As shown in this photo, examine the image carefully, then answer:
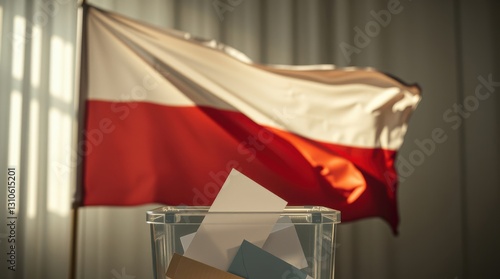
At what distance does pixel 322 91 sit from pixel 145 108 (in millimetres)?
547

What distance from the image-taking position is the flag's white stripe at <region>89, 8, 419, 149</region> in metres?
1.71

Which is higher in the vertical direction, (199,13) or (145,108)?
(199,13)

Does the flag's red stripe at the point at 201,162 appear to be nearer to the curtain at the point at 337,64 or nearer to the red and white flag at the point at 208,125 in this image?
the red and white flag at the point at 208,125

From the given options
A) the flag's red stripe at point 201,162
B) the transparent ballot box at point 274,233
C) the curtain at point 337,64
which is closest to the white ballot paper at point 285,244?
the transparent ballot box at point 274,233

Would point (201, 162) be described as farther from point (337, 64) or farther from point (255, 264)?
point (337, 64)

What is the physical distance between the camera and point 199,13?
295 cm

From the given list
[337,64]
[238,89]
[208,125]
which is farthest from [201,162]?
[337,64]

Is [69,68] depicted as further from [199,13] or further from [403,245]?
[403,245]

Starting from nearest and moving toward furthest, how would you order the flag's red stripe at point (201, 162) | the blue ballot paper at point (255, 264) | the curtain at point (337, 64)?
the blue ballot paper at point (255, 264), the flag's red stripe at point (201, 162), the curtain at point (337, 64)

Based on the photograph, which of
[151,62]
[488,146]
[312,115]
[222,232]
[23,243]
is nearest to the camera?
[222,232]

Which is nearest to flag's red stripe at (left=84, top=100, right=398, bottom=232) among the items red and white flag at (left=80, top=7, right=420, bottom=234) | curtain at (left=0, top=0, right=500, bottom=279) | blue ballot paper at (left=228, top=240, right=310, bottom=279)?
red and white flag at (left=80, top=7, right=420, bottom=234)

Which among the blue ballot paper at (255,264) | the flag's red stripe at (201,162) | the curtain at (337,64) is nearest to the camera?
the blue ballot paper at (255,264)

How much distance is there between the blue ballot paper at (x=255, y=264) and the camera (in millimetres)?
388

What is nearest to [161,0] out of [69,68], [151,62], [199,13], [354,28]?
[199,13]
